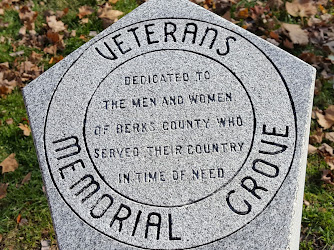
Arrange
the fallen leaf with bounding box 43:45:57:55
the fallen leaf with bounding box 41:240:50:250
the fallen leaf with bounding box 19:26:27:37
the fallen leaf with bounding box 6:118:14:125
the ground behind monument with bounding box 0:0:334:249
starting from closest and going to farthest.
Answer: the fallen leaf with bounding box 41:240:50:250, the ground behind monument with bounding box 0:0:334:249, the fallen leaf with bounding box 6:118:14:125, the fallen leaf with bounding box 43:45:57:55, the fallen leaf with bounding box 19:26:27:37

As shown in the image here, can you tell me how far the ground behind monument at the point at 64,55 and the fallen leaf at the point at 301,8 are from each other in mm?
10

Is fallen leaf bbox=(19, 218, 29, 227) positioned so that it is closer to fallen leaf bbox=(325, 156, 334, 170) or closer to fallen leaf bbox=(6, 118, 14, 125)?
fallen leaf bbox=(6, 118, 14, 125)

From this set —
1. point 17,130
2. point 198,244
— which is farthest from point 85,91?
point 17,130

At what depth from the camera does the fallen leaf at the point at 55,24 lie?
4.55 metres

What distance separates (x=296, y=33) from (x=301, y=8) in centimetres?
42

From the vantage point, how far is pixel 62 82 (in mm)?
2721

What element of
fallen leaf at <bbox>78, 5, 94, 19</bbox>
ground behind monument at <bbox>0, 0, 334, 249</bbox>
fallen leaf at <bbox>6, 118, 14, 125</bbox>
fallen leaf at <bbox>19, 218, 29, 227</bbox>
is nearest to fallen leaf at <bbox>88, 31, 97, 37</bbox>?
ground behind monument at <bbox>0, 0, 334, 249</bbox>

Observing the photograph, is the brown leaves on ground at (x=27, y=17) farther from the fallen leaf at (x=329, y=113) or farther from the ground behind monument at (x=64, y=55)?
the fallen leaf at (x=329, y=113)

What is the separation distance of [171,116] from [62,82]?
764 millimetres

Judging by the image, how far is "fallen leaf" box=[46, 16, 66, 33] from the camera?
14.9 feet

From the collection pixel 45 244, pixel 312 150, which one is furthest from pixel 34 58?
pixel 312 150

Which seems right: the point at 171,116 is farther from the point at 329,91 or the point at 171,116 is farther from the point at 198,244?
the point at 329,91

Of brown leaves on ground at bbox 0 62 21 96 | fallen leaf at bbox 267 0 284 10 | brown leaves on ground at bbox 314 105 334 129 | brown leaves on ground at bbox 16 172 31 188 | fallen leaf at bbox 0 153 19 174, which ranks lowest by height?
brown leaves on ground at bbox 314 105 334 129

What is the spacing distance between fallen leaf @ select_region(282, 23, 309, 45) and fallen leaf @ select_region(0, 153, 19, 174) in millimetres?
2864
